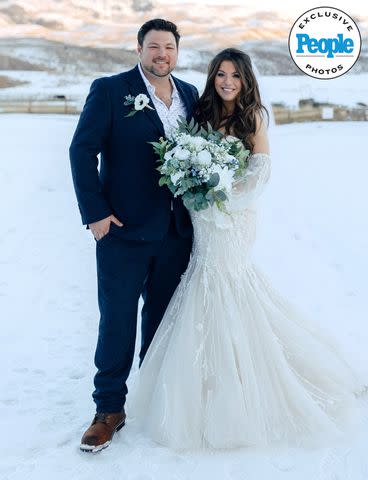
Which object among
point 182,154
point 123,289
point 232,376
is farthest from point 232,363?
point 182,154

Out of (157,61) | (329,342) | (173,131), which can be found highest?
(157,61)

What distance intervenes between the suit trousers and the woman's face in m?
0.54

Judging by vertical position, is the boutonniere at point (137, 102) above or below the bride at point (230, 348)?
above

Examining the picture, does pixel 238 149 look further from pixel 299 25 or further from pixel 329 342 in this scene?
pixel 299 25

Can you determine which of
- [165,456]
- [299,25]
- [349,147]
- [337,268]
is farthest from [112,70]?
[165,456]

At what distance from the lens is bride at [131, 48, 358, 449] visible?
93.9 inches

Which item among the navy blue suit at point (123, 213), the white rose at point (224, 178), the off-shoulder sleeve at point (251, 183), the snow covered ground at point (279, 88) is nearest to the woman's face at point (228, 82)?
the navy blue suit at point (123, 213)

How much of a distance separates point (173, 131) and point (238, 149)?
0.25 metres

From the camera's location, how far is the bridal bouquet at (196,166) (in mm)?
2227

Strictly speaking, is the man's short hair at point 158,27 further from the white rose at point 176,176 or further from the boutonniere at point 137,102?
the white rose at point 176,176

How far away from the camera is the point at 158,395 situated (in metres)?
2.46

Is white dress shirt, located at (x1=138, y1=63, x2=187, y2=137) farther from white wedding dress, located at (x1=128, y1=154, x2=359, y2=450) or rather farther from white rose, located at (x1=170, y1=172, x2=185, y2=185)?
white wedding dress, located at (x1=128, y1=154, x2=359, y2=450)

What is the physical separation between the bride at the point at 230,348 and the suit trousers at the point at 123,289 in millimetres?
69

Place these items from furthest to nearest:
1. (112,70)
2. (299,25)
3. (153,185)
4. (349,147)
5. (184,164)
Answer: (349,147), (112,70), (299,25), (153,185), (184,164)
